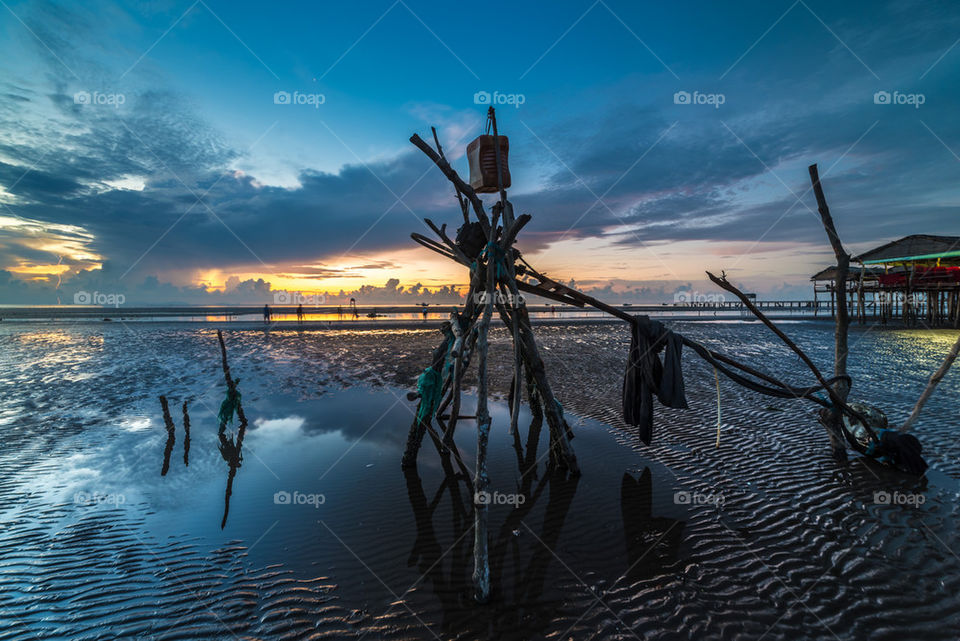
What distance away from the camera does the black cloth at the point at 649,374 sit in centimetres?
683

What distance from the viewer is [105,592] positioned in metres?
4.57

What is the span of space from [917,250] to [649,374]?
4613 cm

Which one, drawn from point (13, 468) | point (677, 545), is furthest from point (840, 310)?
point (13, 468)

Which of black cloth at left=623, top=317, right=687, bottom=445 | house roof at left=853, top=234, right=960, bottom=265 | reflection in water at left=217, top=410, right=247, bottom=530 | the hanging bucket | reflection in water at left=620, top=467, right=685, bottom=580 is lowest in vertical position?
reflection in water at left=620, top=467, right=685, bottom=580

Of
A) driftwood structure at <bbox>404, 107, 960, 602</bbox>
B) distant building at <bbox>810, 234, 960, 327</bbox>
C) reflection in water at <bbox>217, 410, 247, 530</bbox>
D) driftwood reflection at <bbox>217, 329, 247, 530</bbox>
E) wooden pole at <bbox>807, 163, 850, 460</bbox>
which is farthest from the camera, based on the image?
distant building at <bbox>810, 234, 960, 327</bbox>

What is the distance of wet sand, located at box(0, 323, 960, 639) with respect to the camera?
4.20 metres

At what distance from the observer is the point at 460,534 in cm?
579

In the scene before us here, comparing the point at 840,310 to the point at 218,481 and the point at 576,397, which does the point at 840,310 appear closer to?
the point at 576,397

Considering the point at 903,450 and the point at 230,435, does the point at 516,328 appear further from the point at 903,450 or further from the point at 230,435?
the point at 230,435

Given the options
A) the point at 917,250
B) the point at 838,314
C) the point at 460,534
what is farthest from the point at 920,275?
the point at 460,534

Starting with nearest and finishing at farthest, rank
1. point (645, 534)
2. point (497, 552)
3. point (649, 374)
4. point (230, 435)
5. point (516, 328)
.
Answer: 1. point (497, 552)
2. point (645, 534)
3. point (516, 328)
4. point (649, 374)
5. point (230, 435)

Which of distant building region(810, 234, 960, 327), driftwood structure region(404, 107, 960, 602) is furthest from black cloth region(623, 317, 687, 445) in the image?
distant building region(810, 234, 960, 327)

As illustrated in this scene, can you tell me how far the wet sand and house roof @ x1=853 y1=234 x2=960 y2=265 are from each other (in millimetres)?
32949

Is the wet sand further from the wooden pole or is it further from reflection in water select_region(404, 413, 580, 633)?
→ the wooden pole
